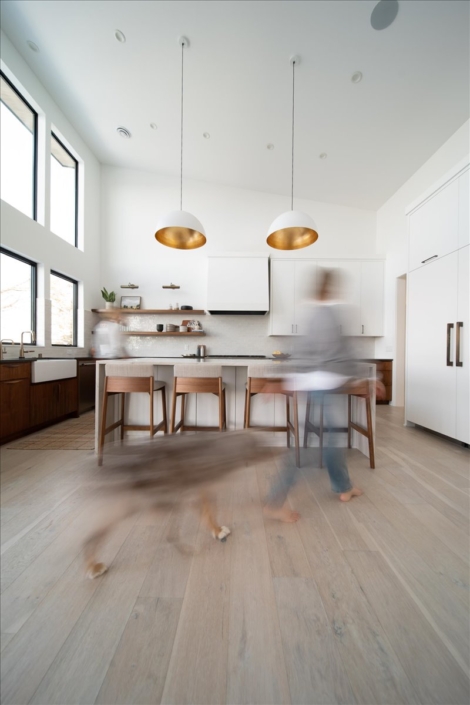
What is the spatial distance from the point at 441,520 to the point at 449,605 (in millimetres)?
612

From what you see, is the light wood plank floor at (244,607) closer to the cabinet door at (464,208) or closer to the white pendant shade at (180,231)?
the white pendant shade at (180,231)

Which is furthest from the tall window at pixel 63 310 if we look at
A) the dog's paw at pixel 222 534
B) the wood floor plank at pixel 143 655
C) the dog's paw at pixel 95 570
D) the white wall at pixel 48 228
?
the wood floor plank at pixel 143 655

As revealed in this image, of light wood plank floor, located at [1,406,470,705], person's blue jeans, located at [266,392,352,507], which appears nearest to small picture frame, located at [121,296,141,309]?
light wood plank floor, located at [1,406,470,705]

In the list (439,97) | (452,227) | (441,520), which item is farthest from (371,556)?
(439,97)

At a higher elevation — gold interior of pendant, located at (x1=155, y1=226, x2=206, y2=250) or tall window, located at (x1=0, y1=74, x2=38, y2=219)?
tall window, located at (x1=0, y1=74, x2=38, y2=219)

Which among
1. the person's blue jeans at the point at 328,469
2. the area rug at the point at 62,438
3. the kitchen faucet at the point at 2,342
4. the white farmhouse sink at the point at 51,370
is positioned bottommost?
the area rug at the point at 62,438

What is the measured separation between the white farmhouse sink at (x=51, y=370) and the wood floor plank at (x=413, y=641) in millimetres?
3433

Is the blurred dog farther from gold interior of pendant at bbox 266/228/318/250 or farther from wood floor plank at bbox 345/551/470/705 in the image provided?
gold interior of pendant at bbox 266/228/318/250

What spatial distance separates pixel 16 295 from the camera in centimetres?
344

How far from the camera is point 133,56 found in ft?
9.54

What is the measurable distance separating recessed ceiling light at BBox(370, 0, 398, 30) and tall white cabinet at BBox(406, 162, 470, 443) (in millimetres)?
1405

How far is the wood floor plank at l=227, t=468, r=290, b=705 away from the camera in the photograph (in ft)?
2.35

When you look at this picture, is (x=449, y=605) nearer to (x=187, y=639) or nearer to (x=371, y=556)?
(x=371, y=556)

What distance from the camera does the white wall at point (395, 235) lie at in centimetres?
370
